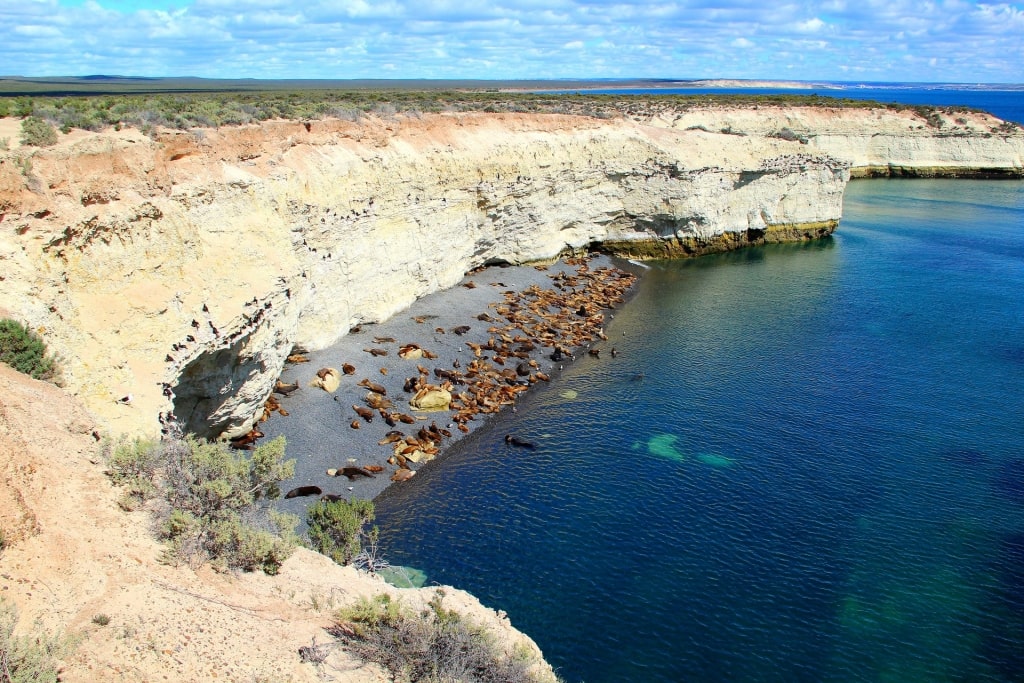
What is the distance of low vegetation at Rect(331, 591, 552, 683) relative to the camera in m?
9.70

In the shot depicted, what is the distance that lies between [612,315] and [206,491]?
28748 millimetres

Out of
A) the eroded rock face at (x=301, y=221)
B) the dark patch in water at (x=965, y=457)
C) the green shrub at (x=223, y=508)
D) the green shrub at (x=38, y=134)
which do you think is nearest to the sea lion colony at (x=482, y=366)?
the eroded rock face at (x=301, y=221)

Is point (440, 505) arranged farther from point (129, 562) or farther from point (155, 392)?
point (129, 562)

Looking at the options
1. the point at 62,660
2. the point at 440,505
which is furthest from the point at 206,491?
the point at 440,505

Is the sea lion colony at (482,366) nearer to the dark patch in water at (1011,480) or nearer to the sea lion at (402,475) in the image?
the sea lion at (402,475)

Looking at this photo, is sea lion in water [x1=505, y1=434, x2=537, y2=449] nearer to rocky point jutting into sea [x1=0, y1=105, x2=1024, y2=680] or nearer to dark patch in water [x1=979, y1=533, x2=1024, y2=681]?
rocky point jutting into sea [x1=0, y1=105, x2=1024, y2=680]

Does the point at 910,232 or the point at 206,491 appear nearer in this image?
the point at 206,491

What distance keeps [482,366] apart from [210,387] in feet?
40.0

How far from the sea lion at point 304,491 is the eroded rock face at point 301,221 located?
10.3 feet

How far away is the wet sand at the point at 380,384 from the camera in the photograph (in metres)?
22.0

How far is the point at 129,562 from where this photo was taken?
383 inches

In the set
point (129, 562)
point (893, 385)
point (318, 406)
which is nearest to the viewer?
point (129, 562)

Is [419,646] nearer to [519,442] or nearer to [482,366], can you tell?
[519,442]

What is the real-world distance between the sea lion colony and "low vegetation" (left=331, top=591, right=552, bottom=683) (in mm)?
11675
